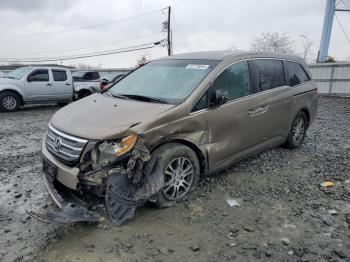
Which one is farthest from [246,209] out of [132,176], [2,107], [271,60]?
[2,107]

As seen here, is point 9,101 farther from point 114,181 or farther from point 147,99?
point 114,181

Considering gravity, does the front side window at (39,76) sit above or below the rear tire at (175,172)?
above

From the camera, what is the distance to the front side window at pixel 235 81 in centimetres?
423

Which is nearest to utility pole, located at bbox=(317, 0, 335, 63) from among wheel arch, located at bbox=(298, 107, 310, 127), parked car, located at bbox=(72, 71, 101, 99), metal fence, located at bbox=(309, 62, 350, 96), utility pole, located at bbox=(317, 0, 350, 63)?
utility pole, located at bbox=(317, 0, 350, 63)

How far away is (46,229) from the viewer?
10.9 feet

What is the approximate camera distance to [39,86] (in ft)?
40.8

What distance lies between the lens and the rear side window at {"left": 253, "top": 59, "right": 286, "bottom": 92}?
15.9 ft

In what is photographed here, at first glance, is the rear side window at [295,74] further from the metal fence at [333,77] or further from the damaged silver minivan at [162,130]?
the metal fence at [333,77]

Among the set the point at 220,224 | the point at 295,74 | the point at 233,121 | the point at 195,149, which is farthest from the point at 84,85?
the point at 220,224

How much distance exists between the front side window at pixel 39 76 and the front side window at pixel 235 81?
1011cm

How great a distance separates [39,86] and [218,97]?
1037 centimetres

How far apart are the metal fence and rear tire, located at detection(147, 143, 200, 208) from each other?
1543cm

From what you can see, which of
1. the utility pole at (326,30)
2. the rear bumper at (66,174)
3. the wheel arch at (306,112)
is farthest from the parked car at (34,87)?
Answer: the utility pole at (326,30)

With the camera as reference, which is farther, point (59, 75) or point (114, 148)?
point (59, 75)
